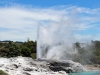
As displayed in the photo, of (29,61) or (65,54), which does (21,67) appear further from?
(65,54)

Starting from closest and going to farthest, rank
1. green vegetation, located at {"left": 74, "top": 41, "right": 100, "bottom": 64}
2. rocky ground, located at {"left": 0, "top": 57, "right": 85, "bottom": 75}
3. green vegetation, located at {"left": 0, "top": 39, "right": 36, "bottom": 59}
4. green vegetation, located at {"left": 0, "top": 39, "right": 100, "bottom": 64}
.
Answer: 1. rocky ground, located at {"left": 0, "top": 57, "right": 85, "bottom": 75}
2. green vegetation, located at {"left": 0, "top": 39, "right": 36, "bottom": 59}
3. green vegetation, located at {"left": 0, "top": 39, "right": 100, "bottom": 64}
4. green vegetation, located at {"left": 74, "top": 41, "right": 100, "bottom": 64}

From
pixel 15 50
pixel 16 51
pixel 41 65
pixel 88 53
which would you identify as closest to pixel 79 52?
pixel 88 53

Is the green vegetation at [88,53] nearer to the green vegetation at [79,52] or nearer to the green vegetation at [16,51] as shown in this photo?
the green vegetation at [79,52]

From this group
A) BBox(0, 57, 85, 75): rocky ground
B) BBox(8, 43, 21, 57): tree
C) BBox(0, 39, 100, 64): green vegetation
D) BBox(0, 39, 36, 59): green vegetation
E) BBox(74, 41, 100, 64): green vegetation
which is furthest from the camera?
BBox(74, 41, 100, 64): green vegetation

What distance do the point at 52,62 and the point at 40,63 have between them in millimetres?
2255

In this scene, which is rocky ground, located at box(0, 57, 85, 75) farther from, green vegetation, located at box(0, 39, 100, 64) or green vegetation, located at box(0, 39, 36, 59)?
green vegetation, located at box(0, 39, 100, 64)

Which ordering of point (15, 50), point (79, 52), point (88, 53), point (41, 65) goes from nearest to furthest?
point (41, 65) → point (15, 50) → point (79, 52) → point (88, 53)

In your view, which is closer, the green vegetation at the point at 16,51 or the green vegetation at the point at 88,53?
the green vegetation at the point at 16,51

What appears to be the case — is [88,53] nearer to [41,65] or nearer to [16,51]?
[16,51]

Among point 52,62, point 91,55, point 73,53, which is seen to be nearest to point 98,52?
point 91,55

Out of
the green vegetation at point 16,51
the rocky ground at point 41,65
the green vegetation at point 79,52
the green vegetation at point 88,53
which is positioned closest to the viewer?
the rocky ground at point 41,65

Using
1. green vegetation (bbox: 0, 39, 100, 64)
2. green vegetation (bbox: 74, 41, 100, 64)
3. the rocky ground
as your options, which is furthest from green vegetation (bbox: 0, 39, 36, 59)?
the rocky ground

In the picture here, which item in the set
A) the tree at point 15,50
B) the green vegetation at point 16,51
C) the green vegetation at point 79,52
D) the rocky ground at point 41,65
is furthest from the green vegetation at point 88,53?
the rocky ground at point 41,65

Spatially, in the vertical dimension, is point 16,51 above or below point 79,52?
above
